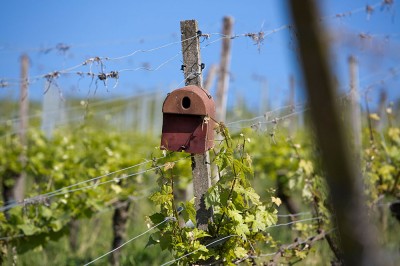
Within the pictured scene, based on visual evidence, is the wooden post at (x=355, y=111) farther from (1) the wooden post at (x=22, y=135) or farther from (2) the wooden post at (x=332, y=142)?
(1) the wooden post at (x=22, y=135)

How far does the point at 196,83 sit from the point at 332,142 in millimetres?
2178

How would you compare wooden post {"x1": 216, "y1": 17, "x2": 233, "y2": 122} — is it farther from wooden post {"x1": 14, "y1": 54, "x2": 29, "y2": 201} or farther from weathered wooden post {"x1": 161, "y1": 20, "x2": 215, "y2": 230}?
weathered wooden post {"x1": 161, "y1": 20, "x2": 215, "y2": 230}

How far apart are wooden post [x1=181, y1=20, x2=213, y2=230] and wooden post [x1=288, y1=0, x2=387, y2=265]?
6.50 feet

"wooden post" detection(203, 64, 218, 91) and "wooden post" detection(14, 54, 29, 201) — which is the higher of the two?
"wooden post" detection(203, 64, 218, 91)

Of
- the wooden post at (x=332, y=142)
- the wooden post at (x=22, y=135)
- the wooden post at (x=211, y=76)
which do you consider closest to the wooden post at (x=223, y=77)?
the wooden post at (x=211, y=76)

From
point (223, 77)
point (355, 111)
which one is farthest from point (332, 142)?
point (223, 77)

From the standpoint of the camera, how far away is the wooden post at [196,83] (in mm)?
3012

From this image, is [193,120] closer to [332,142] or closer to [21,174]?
[332,142]

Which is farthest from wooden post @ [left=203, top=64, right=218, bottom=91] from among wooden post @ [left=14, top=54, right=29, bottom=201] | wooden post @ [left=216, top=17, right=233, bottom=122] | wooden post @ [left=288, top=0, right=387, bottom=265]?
wooden post @ [left=288, top=0, right=387, bottom=265]

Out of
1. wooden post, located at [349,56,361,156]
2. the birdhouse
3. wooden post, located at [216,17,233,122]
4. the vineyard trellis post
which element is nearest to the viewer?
the birdhouse

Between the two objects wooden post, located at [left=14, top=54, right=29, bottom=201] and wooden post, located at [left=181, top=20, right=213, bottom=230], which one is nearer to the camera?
wooden post, located at [left=181, top=20, right=213, bottom=230]

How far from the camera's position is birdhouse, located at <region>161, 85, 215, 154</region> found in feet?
9.66

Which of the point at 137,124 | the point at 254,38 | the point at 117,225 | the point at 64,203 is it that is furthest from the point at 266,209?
the point at 137,124

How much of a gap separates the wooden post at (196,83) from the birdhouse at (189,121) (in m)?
0.08
